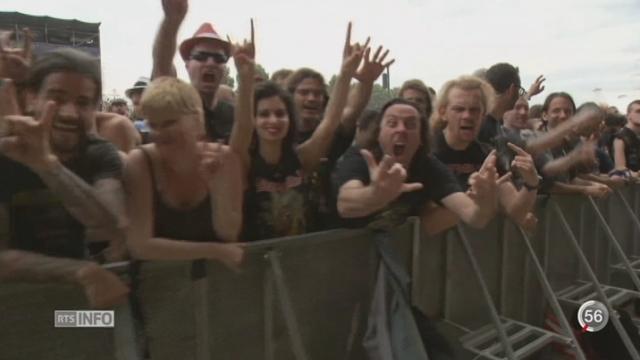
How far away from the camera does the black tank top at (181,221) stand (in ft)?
6.49

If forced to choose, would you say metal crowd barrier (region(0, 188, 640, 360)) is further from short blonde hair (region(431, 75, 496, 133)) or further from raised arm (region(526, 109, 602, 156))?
short blonde hair (region(431, 75, 496, 133))

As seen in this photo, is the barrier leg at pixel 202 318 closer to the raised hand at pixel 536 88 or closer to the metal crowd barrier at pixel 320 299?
the metal crowd barrier at pixel 320 299

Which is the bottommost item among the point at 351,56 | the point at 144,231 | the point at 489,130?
the point at 144,231

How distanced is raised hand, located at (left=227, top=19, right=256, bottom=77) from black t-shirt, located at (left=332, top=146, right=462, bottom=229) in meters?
0.65

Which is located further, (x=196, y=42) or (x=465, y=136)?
(x=465, y=136)

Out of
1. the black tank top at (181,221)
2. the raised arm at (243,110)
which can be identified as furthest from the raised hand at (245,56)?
the black tank top at (181,221)

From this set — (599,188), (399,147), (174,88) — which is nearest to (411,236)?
(399,147)

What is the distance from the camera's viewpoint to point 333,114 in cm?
296

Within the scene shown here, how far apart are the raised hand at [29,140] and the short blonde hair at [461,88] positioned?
7.88ft

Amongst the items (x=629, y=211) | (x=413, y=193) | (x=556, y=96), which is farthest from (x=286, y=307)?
(x=629, y=211)

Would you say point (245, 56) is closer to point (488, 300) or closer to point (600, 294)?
point (488, 300)

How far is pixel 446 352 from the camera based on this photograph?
8.79 ft

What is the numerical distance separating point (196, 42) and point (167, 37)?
0.78ft

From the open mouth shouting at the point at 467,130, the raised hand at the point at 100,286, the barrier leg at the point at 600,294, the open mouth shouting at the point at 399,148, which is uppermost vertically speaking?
the open mouth shouting at the point at 467,130
